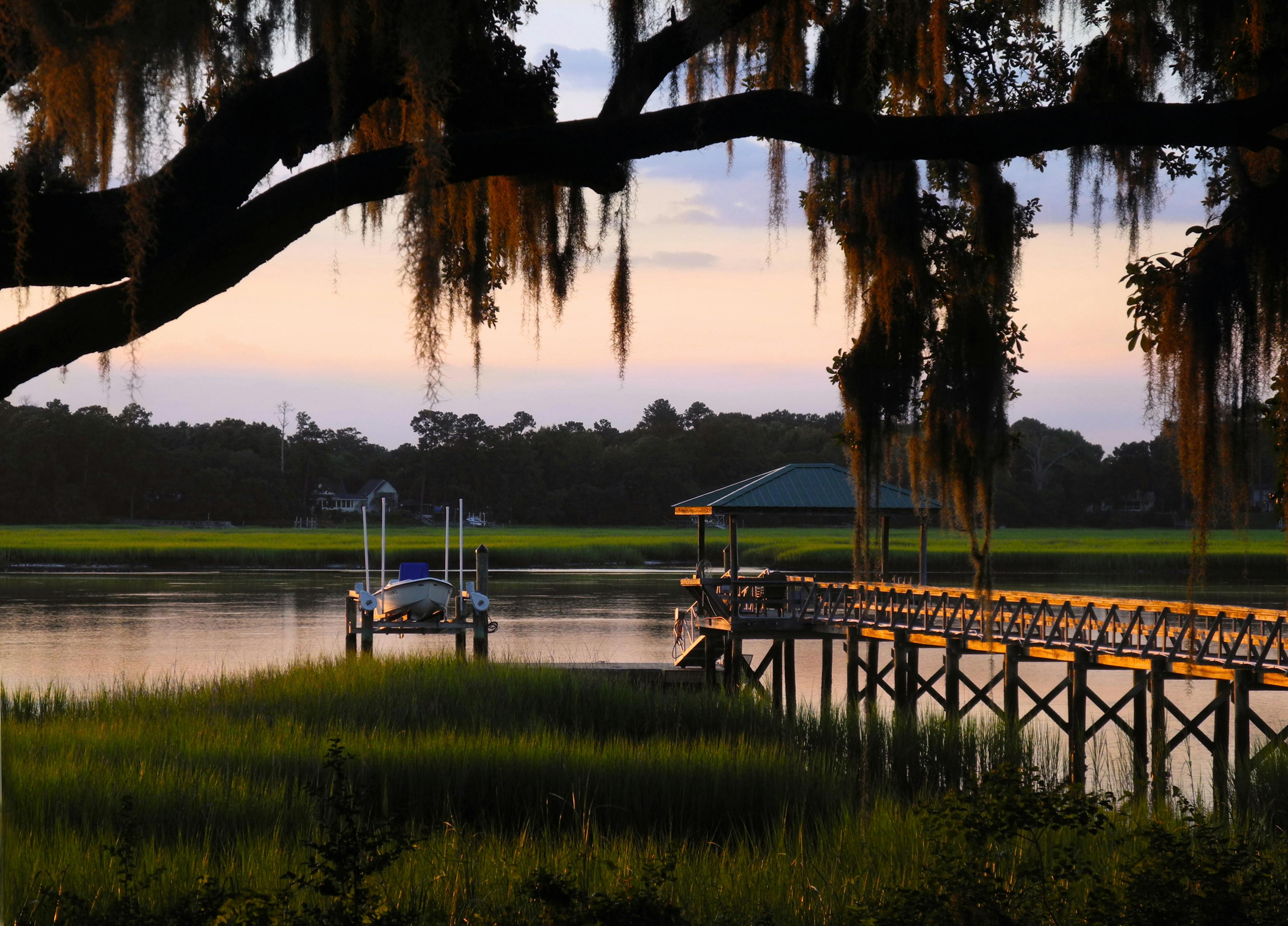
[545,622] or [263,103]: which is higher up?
[263,103]

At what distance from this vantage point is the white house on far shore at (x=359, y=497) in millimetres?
122250

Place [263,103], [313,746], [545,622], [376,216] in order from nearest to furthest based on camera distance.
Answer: [263,103], [376,216], [313,746], [545,622]

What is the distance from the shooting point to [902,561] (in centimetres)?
7294

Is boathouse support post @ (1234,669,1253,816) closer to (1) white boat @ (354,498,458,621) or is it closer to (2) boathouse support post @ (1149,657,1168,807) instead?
(2) boathouse support post @ (1149,657,1168,807)

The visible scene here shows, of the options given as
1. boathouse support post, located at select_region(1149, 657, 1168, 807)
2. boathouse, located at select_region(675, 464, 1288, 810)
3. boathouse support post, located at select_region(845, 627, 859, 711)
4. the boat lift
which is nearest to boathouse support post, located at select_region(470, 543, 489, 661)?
the boat lift

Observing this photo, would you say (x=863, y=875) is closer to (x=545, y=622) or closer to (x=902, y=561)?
(x=545, y=622)

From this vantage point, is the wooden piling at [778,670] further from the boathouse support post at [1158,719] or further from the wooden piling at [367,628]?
the wooden piling at [367,628]

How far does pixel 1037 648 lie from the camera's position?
1986 centimetres

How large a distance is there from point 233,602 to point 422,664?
112 feet

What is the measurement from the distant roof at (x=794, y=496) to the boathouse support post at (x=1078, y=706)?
574cm

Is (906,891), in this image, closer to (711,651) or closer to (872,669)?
(872,669)

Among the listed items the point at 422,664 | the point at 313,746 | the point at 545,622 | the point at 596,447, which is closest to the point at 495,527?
the point at 596,447

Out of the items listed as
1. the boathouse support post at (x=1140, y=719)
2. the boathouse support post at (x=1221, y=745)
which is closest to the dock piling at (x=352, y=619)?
the boathouse support post at (x=1140, y=719)

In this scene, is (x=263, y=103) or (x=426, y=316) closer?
(x=426, y=316)
